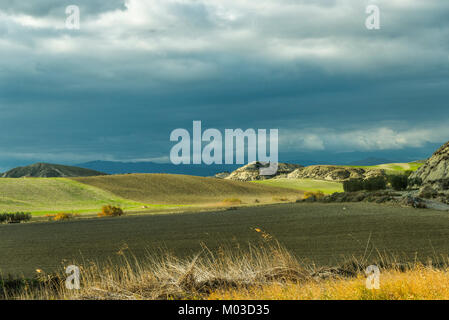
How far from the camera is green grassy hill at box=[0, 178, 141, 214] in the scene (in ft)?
203

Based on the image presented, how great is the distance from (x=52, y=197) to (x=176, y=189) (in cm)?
2628

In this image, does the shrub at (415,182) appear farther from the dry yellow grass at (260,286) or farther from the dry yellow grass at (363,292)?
the dry yellow grass at (363,292)

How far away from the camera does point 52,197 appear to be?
71688 millimetres

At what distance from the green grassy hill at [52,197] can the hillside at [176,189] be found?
4727 millimetres

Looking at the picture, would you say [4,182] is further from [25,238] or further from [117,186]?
[25,238]

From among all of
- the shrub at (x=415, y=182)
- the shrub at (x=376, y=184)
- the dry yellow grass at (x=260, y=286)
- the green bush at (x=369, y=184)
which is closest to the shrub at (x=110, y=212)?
the green bush at (x=369, y=184)

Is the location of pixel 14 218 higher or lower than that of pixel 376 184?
lower

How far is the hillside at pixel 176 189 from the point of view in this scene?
81.9m

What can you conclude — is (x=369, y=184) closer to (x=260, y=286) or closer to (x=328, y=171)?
(x=260, y=286)

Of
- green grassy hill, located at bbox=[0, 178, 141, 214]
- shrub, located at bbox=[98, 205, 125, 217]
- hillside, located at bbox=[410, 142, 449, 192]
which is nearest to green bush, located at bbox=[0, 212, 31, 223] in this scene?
shrub, located at bbox=[98, 205, 125, 217]

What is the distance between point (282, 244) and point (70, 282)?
39.0 feet

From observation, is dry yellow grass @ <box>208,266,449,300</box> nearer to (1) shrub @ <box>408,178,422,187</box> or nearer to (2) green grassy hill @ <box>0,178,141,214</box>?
(1) shrub @ <box>408,178,422,187</box>

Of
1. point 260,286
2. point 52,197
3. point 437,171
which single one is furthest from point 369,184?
point 260,286

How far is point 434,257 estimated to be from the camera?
58.2 feet
